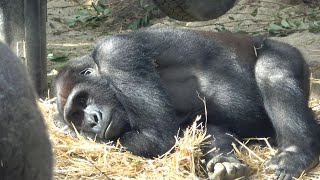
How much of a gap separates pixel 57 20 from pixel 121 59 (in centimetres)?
538

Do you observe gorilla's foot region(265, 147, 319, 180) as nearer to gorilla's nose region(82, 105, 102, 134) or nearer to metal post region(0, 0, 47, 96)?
gorilla's nose region(82, 105, 102, 134)

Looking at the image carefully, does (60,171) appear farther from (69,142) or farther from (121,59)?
(121,59)

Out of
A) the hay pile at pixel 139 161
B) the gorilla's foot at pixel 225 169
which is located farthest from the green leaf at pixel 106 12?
the gorilla's foot at pixel 225 169

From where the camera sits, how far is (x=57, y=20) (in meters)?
11.0

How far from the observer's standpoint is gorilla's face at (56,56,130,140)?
19.0 ft

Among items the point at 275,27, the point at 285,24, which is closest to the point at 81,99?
the point at 275,27

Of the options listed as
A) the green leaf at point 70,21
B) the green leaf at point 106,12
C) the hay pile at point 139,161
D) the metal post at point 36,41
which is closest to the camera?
the hay pile at point 139,161

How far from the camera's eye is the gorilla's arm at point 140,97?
5660mm

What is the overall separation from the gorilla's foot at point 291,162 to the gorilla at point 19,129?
2.41m

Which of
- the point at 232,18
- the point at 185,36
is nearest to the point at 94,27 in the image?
the point at 232,18

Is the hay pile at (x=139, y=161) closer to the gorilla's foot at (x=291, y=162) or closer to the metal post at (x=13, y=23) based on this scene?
the gorilla's foot at (x=291, y=162)

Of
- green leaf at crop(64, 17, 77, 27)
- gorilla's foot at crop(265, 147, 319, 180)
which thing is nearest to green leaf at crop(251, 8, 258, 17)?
green leaf at crop(64, 17, 77, 27)

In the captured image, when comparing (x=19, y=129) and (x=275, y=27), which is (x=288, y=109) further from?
(x=275, y=27)

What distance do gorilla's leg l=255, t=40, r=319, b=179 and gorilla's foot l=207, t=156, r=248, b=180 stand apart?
1.00 feet
